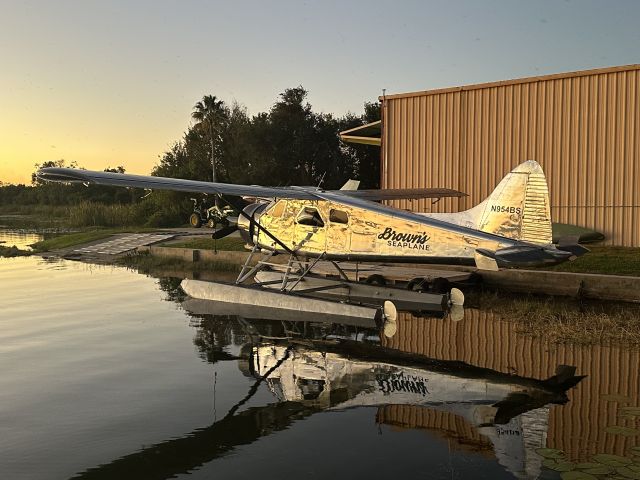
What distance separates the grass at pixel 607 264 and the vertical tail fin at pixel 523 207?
194 inches

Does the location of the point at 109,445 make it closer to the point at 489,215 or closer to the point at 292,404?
the point at 292,404

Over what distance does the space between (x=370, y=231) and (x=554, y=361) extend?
16.9 ft

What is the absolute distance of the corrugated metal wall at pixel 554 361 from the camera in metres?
5.33

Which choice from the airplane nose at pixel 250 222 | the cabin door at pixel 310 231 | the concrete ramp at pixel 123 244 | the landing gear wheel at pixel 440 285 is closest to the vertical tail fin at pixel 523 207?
the landing gear wheel at pixel 440 285

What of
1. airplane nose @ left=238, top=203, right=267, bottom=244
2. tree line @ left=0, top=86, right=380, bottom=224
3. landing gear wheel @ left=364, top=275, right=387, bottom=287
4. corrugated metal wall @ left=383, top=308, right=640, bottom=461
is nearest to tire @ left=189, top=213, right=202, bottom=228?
airplane nose @ left=238, top=203, right=267, bottom=244

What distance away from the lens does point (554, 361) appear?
7914 mm

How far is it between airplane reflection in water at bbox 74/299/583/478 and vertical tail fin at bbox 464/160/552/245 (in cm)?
349

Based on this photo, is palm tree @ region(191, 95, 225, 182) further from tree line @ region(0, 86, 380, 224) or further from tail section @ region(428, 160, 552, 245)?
tail section @ region(428, 160, 552, 245)

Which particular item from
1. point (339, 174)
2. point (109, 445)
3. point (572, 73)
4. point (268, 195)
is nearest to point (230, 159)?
point (339, 174)

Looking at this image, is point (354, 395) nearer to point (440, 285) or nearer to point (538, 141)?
point (440, 285)

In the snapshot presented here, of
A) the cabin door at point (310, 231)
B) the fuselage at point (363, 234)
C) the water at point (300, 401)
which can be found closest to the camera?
the water at point (300, 401)

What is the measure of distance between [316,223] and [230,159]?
42.2 m

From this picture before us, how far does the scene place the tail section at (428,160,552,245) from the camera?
36.2 feet

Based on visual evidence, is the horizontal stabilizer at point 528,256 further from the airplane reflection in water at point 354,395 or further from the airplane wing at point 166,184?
the airplane wing at point 166,184
